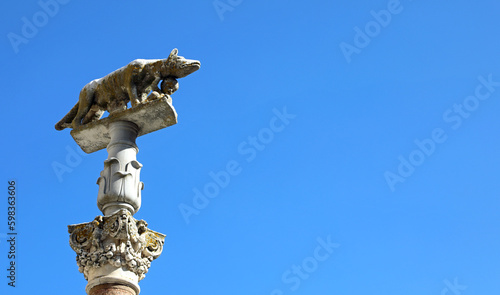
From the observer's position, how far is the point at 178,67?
11.8 metres

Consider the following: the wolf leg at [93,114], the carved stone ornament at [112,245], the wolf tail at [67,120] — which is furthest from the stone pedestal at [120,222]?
the wolf tail at [67,120]

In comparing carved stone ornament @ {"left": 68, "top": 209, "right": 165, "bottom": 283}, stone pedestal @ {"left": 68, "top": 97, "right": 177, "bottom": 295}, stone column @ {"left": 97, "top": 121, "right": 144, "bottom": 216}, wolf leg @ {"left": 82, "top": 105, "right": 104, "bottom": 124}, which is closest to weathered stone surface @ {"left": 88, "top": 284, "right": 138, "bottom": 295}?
stone pedestal @ {"left": 68, "top": 97, "right": 177, "bottom": 295}

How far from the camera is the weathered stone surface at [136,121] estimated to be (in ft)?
37.9

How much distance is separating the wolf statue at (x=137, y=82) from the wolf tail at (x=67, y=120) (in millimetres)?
469

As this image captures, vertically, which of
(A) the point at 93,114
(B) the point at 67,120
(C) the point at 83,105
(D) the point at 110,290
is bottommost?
(D) the point at 110,290

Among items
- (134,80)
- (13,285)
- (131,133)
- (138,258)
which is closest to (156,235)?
(138,258)

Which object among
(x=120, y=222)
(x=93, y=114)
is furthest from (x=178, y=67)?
(x=120, y=222)

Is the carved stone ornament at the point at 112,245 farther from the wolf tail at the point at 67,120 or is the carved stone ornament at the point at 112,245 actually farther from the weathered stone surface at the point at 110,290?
the wolf tail at the point at 67,120

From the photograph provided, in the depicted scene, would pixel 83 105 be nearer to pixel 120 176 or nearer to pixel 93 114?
pixel 93 114

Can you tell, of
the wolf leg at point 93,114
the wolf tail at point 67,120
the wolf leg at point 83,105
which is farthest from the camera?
the wolf tail at point 67,120

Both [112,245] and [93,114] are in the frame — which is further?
[93,114]

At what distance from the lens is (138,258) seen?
33.7ft

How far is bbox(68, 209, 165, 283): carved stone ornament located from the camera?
10062 mm

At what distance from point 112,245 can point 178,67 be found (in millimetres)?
3354
